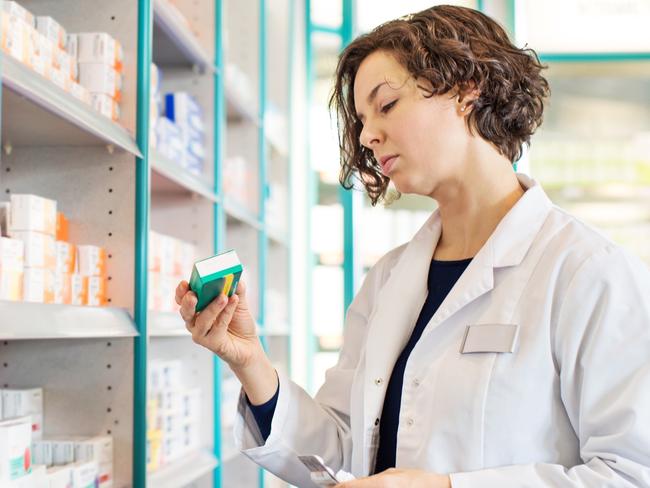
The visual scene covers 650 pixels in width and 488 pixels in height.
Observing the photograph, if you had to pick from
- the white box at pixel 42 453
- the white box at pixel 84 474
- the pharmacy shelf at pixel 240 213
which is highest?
the pharmacy shelf at pixel 240 213

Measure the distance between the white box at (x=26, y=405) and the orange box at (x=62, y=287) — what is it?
0.29 metres

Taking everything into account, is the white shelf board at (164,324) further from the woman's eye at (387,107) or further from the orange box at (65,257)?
the woman's eye at (387,107)

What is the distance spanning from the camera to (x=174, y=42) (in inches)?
118

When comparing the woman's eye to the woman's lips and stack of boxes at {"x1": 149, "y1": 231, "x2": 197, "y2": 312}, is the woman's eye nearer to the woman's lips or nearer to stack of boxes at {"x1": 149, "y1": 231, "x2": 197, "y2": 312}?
the woman's lips

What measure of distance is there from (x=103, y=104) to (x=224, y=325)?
93 centimetres

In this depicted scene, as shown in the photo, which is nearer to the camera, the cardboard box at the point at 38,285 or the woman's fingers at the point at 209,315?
the woman's fingers at the point at 209,315

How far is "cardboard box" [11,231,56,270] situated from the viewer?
190 cm

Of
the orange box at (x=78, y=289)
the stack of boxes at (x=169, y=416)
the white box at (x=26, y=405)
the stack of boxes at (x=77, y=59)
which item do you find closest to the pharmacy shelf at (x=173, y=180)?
the stack of boxes at (x=77, y=59)

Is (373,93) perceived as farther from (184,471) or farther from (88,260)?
(184,471)

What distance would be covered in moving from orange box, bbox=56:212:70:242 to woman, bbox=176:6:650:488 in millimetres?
673

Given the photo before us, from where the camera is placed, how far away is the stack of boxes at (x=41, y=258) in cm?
182

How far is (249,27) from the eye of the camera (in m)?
4.47

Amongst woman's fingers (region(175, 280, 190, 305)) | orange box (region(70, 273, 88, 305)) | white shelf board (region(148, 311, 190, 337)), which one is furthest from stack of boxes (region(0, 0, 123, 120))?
woman's fingers (region(175, 280, 190, 305))

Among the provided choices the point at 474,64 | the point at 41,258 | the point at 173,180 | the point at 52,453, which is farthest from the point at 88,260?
the point at 474,64
